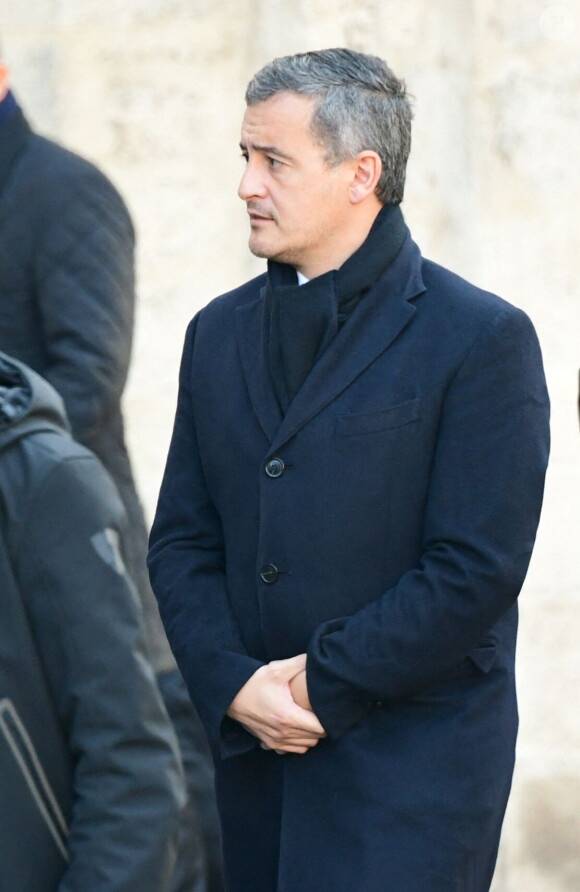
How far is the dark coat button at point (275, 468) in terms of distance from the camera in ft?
9.62

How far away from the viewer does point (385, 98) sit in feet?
9.77

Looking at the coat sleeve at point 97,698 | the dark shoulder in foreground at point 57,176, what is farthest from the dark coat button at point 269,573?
the dark shoulder in foreground at point 57,176

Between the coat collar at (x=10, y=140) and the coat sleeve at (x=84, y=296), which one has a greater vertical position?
the coat collar at (x=10, y=140)

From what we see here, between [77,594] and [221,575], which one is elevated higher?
[77,594]

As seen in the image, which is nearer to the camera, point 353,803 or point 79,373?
point 353,803

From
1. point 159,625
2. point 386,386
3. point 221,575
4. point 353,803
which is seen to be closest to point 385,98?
point 386,386

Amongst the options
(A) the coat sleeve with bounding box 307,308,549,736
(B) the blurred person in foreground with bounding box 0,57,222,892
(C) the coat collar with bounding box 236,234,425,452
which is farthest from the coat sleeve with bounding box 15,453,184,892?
(B) the blurred person in foreground with bounding box 0,57,222,892

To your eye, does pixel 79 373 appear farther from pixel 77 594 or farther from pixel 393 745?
pixel 77 594

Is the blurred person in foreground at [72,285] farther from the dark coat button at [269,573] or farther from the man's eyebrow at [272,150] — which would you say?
the man's eyebrow at [272,150]

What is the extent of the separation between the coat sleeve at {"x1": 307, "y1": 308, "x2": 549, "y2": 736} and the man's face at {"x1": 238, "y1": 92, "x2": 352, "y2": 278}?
307 millimetres

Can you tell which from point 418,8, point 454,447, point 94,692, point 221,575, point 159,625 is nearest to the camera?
point 94,692

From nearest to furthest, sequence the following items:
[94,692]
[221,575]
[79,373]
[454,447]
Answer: [94,692] < [454,447] < [221,575] < [79,373]

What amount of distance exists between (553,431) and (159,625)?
1.14 meters

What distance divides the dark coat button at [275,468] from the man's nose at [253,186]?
15.1 inches
